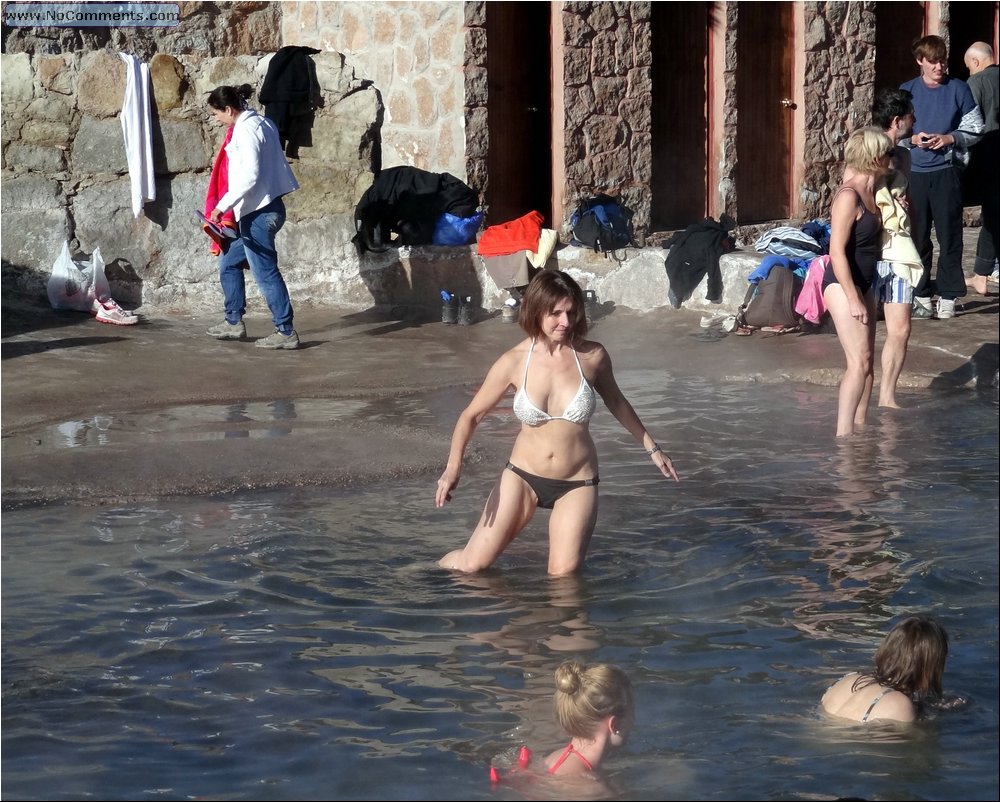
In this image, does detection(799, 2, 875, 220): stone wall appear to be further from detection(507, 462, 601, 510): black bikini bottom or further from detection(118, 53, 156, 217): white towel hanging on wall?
detection(507, 462, 601, 510): black bikini bottom

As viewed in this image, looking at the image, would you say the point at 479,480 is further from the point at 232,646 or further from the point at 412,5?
the point at 412,5

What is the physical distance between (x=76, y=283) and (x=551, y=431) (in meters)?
7.17

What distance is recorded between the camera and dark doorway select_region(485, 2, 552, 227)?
12.9 m

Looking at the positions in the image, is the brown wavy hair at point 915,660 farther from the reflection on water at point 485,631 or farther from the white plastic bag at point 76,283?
the white plastic bag at point 76,283

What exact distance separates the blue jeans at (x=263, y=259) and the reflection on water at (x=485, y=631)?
3.55 metres

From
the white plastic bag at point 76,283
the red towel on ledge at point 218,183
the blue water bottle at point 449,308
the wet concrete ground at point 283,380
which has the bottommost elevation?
the wet concrete ground at point 283,380

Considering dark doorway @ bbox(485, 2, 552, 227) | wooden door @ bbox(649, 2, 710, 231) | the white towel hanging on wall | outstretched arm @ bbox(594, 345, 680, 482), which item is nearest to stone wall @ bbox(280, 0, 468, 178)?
dark doorway @ bbox(485, 2, 552, 227)

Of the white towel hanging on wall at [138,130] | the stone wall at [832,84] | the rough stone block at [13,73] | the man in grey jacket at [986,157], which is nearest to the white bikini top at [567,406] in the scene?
the man in grey jacket at [986,157]

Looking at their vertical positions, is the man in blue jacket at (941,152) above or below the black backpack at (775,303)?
above

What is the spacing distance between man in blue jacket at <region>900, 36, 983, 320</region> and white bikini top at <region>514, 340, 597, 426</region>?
213 inches

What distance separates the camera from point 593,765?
4324mm

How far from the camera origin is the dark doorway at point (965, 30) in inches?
657

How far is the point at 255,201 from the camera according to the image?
10.8 metres

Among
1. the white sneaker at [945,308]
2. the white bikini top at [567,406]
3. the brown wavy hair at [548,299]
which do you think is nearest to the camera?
the brown wavy hair at [548,299]
